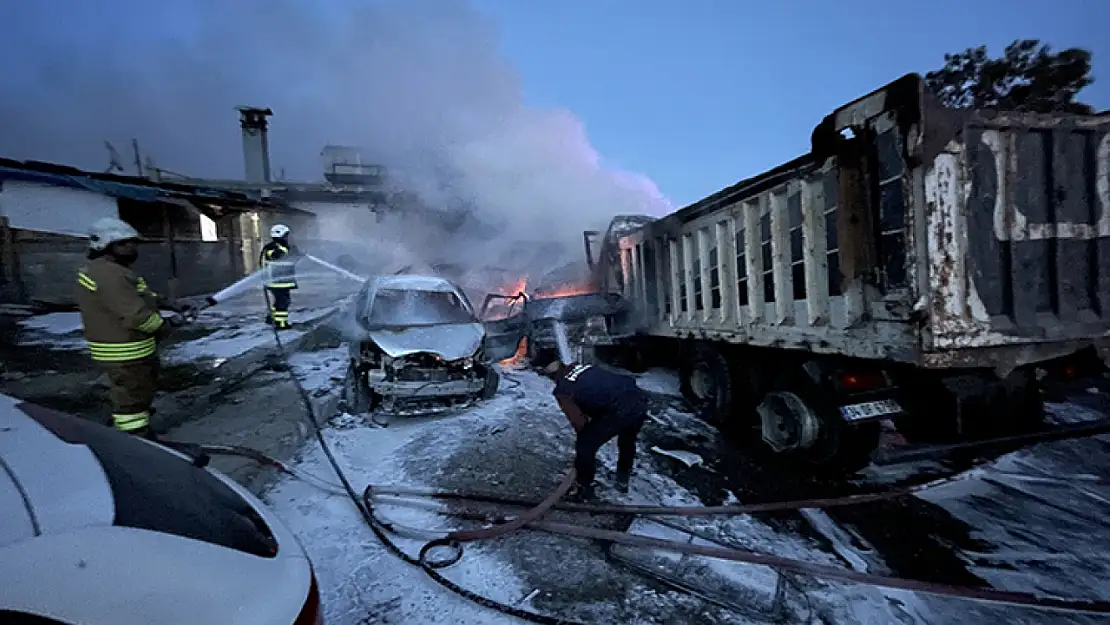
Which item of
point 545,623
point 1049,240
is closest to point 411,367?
point 545,623

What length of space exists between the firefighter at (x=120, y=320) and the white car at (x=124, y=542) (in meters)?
2.09

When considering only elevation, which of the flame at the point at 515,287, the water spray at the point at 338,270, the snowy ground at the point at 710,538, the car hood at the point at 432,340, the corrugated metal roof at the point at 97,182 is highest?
the corrugated metal roof at the point at 97,182

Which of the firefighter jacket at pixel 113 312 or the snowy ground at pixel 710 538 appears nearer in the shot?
the snowy ground at pixel 710 538

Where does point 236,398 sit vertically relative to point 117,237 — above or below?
below

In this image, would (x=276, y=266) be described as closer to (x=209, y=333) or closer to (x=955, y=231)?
(x=209, y=333)

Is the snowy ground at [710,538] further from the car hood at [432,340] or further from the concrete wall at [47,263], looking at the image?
the concrete wall at [47,263]

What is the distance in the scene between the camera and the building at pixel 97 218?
33.7ft

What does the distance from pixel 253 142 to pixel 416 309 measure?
19.0 meters

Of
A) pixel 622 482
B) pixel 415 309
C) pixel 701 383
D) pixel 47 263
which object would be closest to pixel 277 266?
pixel 415 309

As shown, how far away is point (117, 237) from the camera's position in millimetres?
3760

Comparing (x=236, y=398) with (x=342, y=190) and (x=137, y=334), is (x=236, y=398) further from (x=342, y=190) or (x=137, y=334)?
(x=342, y=190)

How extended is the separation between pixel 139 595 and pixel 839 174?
14.3 ft

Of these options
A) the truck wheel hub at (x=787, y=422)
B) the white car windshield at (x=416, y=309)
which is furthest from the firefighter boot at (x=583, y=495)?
the white car windshield at (x=416, y=309)

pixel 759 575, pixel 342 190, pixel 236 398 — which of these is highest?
pixel 342 190
